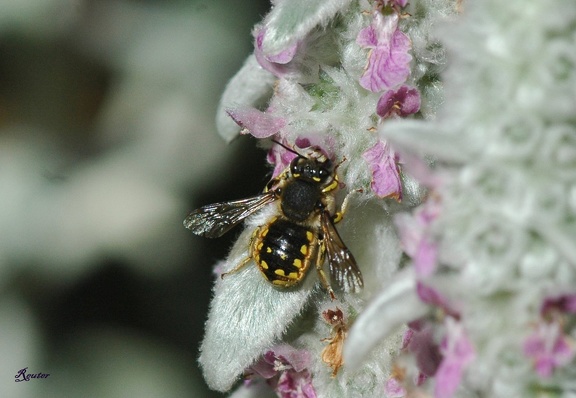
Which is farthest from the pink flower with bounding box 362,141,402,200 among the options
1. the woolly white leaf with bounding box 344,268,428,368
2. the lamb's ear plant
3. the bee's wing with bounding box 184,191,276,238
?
the woolly white leaf with bounding box 344,268,428,368

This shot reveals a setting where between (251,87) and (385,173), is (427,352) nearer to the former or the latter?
(385,173)

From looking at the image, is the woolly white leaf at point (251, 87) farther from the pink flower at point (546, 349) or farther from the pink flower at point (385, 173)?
the pink flower at point (546, 349)

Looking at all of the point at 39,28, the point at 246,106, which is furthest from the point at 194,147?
the point at 246,106

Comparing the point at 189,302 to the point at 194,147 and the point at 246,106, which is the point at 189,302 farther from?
the point at 246,106

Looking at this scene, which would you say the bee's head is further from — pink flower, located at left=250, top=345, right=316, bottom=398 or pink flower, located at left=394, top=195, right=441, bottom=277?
pink flower, located at left=394, top=195, right=441, bottom=277

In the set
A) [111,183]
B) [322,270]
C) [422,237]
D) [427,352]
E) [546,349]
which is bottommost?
[111,183]

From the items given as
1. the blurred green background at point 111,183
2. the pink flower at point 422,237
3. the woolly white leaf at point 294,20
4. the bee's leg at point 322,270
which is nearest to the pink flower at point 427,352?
the pink flower at point 422,237

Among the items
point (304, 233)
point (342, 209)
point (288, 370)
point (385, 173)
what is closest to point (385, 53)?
point (385, 173)
